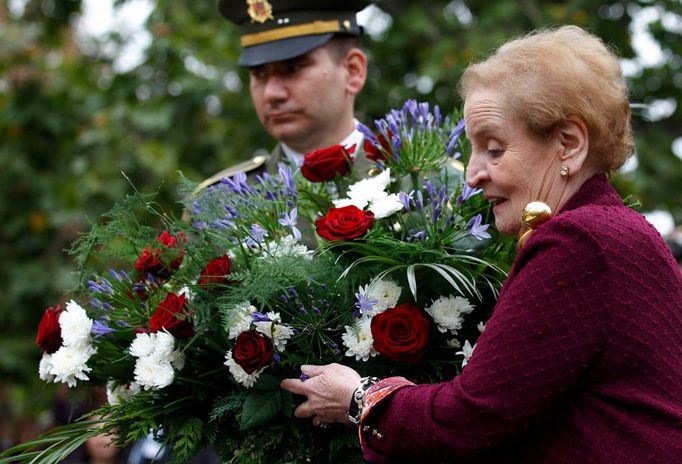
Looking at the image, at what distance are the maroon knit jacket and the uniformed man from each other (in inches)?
60.1

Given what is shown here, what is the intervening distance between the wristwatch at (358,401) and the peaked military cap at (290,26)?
58.2 inches

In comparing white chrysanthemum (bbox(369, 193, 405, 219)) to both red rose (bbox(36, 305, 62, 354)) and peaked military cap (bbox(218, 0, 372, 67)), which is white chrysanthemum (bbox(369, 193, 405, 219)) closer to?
red rose (bbox(36, 305, 62, 354))

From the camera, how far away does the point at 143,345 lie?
8.00 ft

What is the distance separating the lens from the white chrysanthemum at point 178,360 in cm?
244

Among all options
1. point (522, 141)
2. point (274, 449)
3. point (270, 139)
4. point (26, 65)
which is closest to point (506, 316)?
point (522, 141)

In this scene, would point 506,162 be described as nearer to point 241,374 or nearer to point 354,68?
point 241,374

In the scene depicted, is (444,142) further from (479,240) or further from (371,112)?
(371,112)

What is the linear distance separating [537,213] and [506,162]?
13 cm

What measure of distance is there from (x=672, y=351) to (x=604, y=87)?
53 cm

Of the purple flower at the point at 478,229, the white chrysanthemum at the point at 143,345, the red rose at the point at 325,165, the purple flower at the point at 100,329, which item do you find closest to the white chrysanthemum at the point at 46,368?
the purple flower at the point at 100,329

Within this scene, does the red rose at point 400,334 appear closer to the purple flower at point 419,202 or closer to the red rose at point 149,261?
the purple flower at point 419,202

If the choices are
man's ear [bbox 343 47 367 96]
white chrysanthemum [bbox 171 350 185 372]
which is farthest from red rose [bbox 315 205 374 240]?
man's ear [bbox 343 47 367 96]

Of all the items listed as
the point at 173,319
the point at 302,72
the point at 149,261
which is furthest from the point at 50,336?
the point at 302,72

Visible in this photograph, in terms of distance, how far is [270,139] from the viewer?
6051 mm
